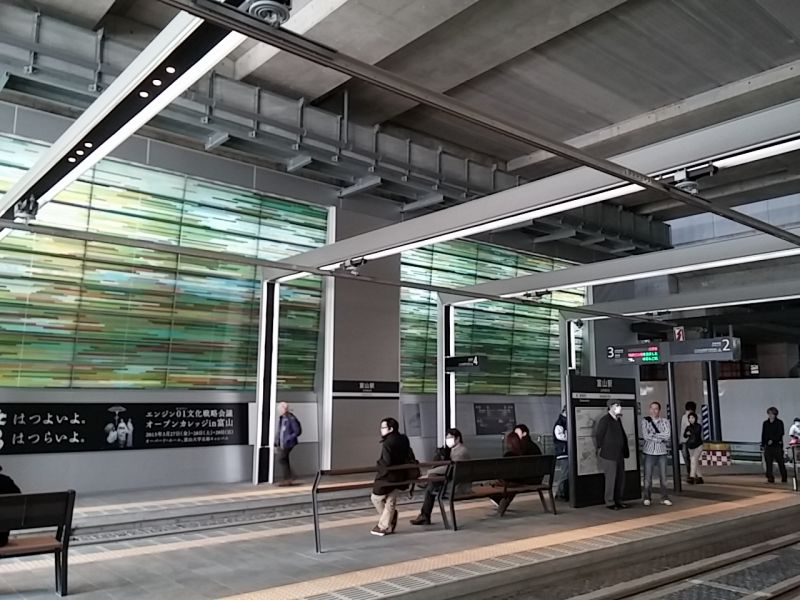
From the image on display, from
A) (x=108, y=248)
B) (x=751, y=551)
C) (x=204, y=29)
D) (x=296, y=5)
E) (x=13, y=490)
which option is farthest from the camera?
(x=108, y=248)

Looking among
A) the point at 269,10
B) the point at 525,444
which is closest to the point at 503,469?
the point at 525,444

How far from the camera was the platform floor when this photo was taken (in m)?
5.33

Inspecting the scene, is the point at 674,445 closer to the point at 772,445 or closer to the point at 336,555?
the point at 772,445

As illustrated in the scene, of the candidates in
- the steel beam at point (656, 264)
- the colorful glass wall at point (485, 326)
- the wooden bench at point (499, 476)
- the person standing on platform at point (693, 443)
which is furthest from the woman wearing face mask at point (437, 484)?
the person standing on platform at point (693, 443)

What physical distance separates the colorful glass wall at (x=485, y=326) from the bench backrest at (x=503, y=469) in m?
4.81

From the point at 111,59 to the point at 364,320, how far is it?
21.9 ft

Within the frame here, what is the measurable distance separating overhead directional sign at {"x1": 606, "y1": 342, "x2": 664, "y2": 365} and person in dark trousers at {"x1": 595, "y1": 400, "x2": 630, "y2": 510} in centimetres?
281

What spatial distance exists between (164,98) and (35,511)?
3290 millimetres

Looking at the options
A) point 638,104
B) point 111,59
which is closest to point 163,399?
point 111,59

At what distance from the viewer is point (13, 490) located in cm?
555

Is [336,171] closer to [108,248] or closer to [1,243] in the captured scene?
[108,248]

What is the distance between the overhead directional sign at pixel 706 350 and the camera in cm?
1075

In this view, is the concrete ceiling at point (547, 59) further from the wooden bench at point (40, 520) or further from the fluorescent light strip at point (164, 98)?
the wooden bench at point (40, 520)

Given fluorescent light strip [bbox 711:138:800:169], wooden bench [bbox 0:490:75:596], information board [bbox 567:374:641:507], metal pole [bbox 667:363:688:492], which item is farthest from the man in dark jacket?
metal pole [bbox 667:363:688:492]
